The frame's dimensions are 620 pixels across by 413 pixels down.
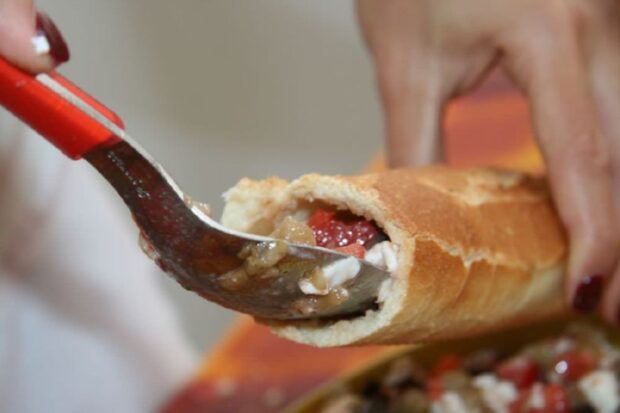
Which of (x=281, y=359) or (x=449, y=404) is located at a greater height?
(x=449, y=404)

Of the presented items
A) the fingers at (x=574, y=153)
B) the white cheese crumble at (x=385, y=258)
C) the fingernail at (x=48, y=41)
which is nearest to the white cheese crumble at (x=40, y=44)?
the fingernail at (x=48, y=41)

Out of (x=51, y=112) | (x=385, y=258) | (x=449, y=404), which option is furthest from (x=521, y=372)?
(x=51, y=112)

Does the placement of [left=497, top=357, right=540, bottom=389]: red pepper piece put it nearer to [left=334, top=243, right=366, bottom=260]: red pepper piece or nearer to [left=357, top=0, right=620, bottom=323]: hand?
[left=357, top=0, right=620, bottom=323]: hand

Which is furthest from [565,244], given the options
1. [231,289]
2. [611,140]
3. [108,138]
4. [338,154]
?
[338,154]

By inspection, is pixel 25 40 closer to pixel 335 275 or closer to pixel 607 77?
pixel 335 275

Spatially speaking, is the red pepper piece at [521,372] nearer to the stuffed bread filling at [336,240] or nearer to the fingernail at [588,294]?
the fingernail at [588,294]

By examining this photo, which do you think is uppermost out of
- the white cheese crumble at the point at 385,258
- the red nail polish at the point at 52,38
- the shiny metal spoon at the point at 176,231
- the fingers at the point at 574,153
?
the red nail polish at the point at 52,38
